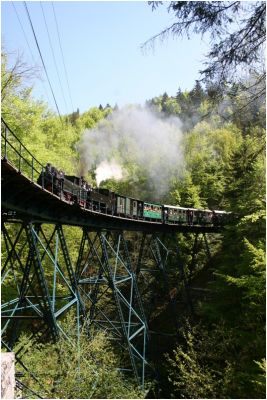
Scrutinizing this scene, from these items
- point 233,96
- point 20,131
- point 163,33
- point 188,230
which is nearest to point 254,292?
point 233,96

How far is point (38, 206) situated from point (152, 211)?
13831mm

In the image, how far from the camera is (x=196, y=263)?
30.3m

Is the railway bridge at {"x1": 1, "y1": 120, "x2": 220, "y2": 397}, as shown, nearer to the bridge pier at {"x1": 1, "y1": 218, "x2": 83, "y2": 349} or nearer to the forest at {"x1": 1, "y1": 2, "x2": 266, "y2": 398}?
the bridge pier at {"x1": 1, "y1": 218, "x2": 83, "y2": 349}

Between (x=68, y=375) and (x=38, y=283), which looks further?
(x=38, y=283)

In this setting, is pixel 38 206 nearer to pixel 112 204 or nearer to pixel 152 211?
pixel 112 204

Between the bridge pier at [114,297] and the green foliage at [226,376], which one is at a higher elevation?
the bridge pier at [114,297]

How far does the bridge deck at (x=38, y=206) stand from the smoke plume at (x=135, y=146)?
2592 centimetres

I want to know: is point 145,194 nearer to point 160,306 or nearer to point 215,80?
point 160,306

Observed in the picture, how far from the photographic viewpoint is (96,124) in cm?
7050

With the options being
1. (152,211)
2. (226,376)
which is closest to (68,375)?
(226,376)

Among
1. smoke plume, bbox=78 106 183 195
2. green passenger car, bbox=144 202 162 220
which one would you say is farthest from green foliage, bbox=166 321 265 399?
smoke plume, bbox=78 106 183 195

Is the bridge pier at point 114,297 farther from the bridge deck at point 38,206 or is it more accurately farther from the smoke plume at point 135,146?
the smoke plume at point 135,146

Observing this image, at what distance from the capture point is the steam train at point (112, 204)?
44.5ft

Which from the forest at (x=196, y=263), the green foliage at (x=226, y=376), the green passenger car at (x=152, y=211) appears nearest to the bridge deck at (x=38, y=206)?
the forest at (x=196, y=263)
